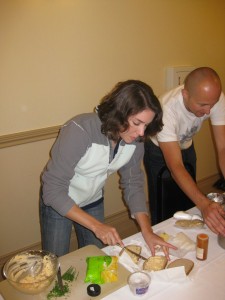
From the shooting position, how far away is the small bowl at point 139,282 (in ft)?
2.99

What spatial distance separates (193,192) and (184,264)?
0.44m

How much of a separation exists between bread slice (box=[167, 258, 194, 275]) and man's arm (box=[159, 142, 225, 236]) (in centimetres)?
21

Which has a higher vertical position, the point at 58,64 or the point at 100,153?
the point at 58,64

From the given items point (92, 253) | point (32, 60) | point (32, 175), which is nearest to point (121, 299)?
point (92, 253)

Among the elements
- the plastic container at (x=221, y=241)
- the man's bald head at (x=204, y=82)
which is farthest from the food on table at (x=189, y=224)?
the man's bald head at (x=204, y=82)

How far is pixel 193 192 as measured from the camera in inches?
55.0

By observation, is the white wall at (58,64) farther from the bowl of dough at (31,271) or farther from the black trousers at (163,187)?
the bowl of dough at (31,271)

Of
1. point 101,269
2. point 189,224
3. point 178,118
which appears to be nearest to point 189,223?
point 189,224

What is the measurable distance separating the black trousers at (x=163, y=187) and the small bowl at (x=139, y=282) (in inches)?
30.8

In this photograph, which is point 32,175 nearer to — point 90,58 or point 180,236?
point 90,58

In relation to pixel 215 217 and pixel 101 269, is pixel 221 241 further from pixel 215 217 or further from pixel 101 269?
pixel 101 269

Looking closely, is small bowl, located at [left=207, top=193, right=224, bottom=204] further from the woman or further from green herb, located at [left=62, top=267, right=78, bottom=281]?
green herb, located at [left=62, top=267, right=78, bottom=281]

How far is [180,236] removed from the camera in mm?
1198

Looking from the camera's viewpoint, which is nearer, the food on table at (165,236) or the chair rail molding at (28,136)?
the food on table at (165,236)
